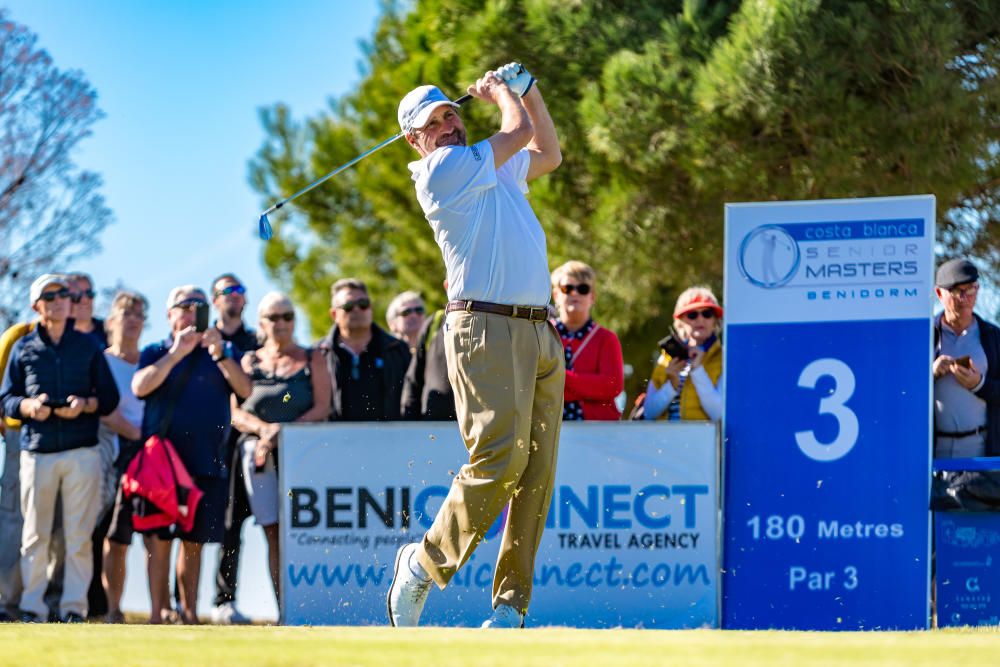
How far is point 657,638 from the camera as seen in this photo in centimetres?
454

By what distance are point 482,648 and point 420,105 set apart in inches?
92.8

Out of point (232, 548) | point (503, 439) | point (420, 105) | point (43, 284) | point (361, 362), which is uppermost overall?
point (420, 105)

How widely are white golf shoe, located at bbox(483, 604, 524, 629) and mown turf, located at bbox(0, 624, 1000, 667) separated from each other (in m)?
1.04

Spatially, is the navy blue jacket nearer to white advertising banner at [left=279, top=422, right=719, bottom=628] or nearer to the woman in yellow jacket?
white advertising banner at [left=279, top=422, right=719, bottom=628]

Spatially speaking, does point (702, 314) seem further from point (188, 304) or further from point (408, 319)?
point (188, 304)

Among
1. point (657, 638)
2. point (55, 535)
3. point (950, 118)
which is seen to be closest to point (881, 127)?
point (950, 118)

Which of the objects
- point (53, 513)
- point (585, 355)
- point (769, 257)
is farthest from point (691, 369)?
point (53, 513)

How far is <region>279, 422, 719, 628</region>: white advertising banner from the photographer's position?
7.37 meters

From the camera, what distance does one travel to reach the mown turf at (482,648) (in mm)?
3906

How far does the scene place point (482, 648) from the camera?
414 centimetres

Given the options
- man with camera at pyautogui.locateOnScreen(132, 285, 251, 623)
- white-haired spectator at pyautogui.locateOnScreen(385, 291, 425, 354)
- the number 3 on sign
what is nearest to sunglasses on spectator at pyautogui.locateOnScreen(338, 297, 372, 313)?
white-haired spectator at pyautogui.locateOnScreen(385, 291, 425, 354)

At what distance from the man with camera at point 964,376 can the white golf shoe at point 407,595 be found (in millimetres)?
3207

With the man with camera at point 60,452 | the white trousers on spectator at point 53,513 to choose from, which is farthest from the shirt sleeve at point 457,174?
the white trousers on spectator at point 53,513

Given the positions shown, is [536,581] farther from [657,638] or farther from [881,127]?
[881,127]
